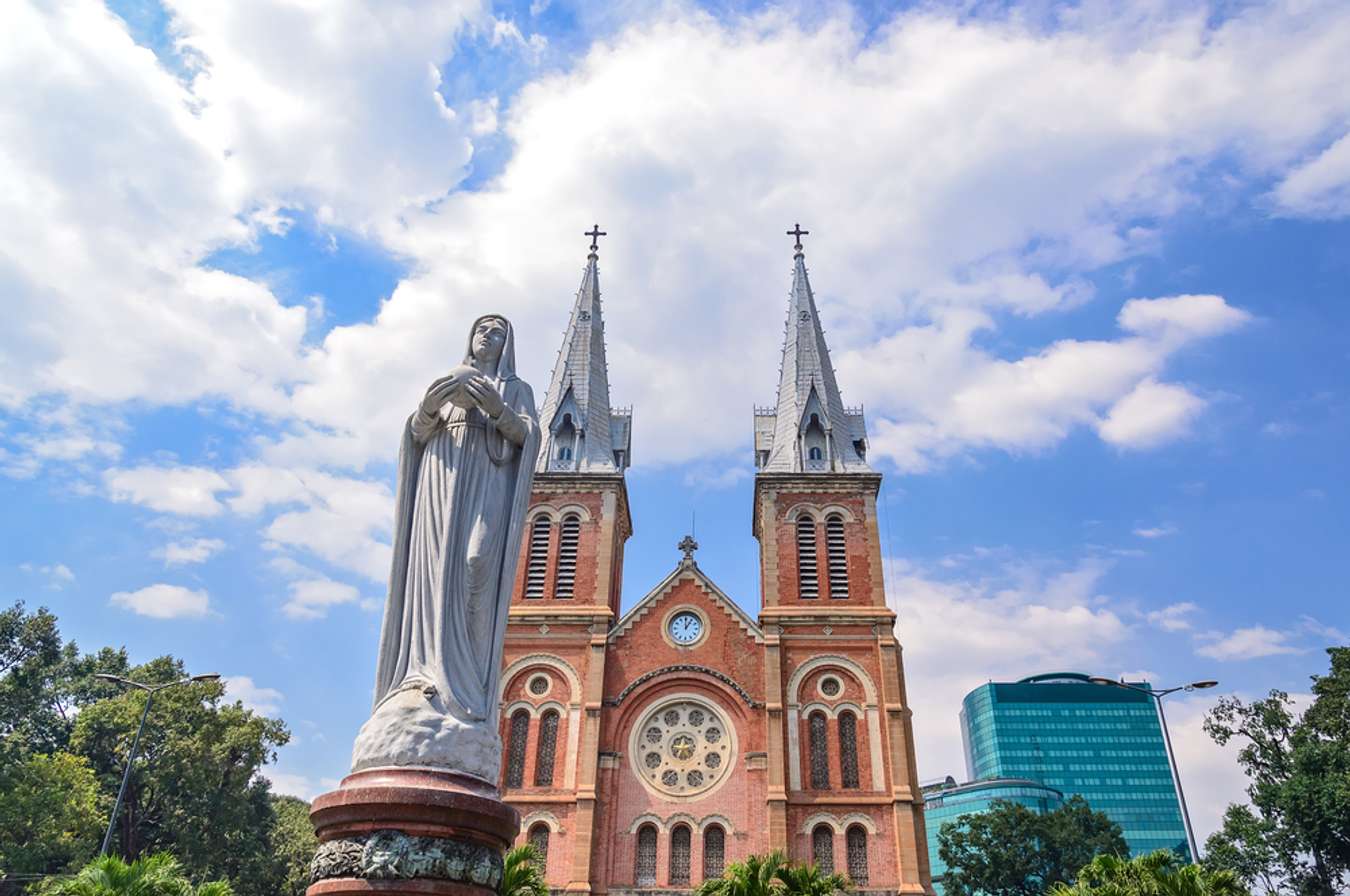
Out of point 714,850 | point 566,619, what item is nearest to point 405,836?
point 714,850

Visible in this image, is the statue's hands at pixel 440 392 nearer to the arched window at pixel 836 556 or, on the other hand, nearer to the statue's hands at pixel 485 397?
the statue's hands at pixel 485 397

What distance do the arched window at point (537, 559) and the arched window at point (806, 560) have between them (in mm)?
8110

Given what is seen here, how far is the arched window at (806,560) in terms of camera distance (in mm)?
30812

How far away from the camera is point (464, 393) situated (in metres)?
6.25

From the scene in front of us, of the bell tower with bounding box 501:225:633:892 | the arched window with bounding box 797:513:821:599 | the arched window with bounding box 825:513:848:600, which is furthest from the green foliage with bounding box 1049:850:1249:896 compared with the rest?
the arched window with bounding box 797:513:821:599

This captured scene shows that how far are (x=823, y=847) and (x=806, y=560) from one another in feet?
28.5

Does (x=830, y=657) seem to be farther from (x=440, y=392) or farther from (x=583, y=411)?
(x=440, y=392)

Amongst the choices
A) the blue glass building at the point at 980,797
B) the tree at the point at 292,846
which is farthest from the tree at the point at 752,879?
the blue glass building at the point at 980,797

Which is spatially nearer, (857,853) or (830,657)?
(857,853)

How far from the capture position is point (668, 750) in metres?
28.2

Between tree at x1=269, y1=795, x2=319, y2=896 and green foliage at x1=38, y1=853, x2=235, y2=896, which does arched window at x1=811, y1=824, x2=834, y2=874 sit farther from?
green foliage at x1=38, y1=853, x2=235, y2=896

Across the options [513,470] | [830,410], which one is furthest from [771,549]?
[513,470]

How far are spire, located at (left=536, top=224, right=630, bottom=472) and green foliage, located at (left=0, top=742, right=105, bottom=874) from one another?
15824 mm

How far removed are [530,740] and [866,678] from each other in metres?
10.0
